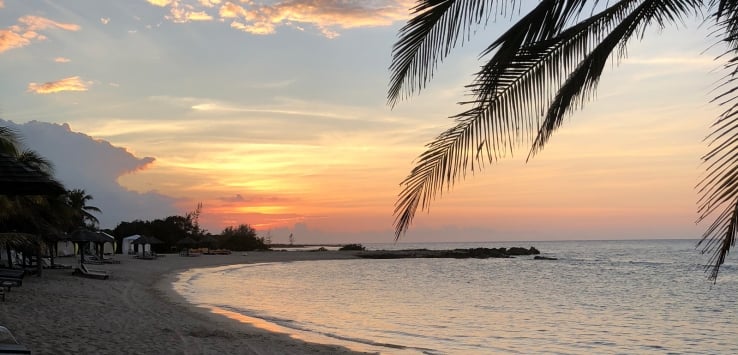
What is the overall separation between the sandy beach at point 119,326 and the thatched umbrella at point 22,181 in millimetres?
3768

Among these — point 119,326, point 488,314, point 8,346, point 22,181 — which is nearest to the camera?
point 22,181

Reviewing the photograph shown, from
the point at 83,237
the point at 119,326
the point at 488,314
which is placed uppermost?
the point at 83,237

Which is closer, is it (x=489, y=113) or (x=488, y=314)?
(x=489, y=113)

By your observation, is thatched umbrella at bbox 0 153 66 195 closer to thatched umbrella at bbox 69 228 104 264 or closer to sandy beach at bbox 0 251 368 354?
sandy beach at bbox 0 251 368 354

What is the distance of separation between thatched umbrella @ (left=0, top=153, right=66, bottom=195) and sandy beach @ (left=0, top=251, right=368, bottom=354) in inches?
148

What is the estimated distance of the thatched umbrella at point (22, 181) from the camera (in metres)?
5.28

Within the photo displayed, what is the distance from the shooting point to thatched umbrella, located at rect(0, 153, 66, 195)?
17.3 feet

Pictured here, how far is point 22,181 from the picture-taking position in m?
5.27

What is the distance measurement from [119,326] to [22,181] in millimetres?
7233

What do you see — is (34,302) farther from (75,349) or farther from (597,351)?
(597,351)

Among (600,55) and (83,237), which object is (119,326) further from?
(83,237)

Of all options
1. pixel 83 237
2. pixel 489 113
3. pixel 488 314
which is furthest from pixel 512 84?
pixel 83 237

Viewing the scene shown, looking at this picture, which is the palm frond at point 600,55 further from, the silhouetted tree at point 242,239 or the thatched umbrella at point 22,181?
the silhouetted tree at point 242,239

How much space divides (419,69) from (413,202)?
810mm
